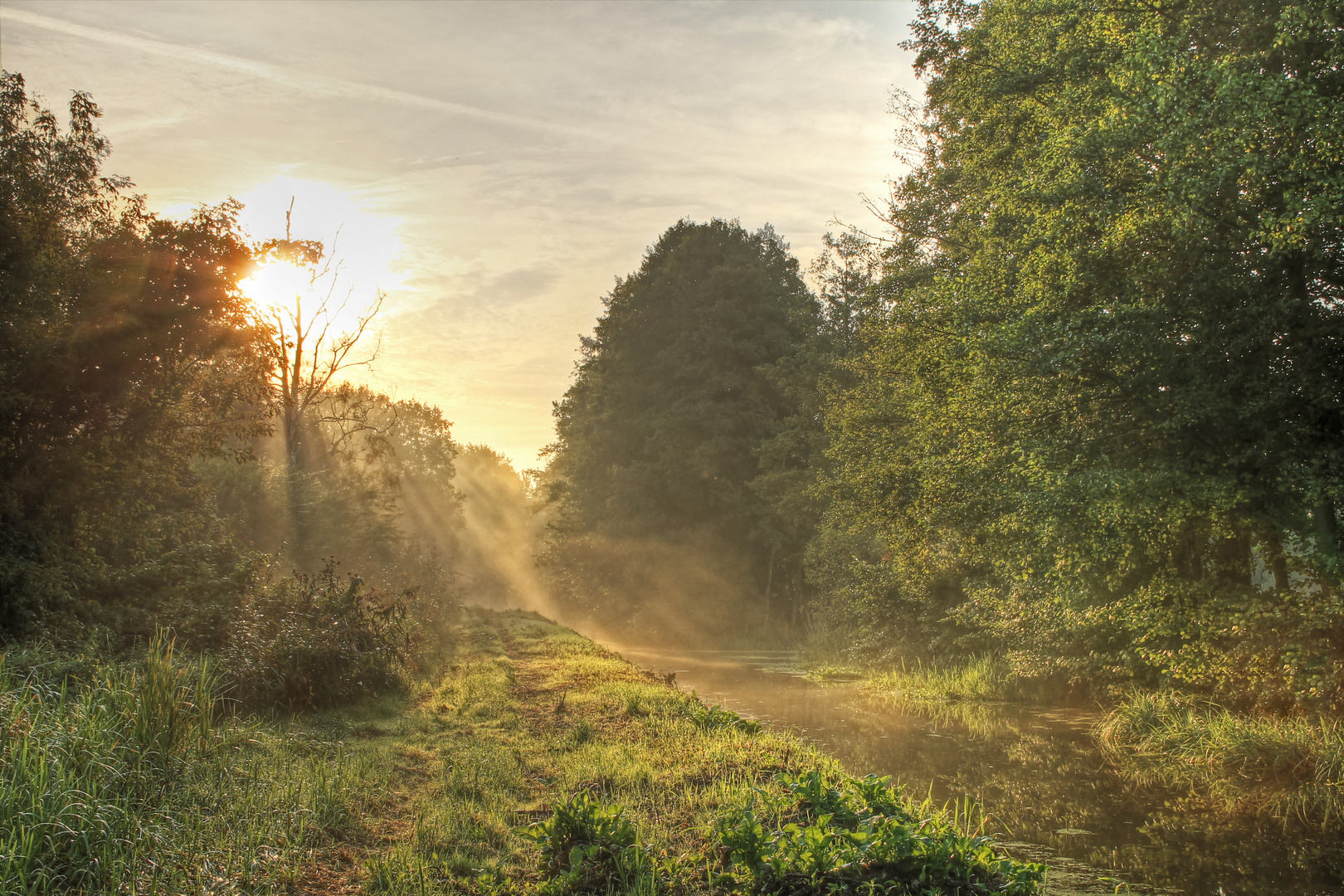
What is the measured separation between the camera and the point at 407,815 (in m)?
7.19

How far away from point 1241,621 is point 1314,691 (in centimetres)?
119

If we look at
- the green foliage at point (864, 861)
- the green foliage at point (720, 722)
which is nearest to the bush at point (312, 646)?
the green foliage at point (720, 722)

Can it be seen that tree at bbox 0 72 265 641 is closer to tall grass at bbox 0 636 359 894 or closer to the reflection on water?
tall grass at bbox 0 636 359 894

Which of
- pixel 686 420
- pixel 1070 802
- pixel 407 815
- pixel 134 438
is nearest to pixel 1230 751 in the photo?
pixel 1070 802

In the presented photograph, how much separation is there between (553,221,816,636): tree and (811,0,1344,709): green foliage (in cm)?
2469

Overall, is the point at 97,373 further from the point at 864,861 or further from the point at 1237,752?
the point at 1237,752

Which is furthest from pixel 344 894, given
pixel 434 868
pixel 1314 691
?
pixel 1314 691

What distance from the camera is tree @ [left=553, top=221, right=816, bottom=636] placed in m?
41.3

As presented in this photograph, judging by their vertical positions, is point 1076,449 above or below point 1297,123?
below

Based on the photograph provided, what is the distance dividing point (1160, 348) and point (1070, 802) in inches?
241

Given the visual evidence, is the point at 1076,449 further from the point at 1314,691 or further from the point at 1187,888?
the point at 1187,888

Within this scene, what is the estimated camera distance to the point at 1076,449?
1250 cm

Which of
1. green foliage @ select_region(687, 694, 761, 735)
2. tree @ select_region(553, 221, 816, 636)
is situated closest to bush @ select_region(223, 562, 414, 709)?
green foliage @ select_region(687, 694, 761, 735)

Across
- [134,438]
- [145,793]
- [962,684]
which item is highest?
[134,438]
